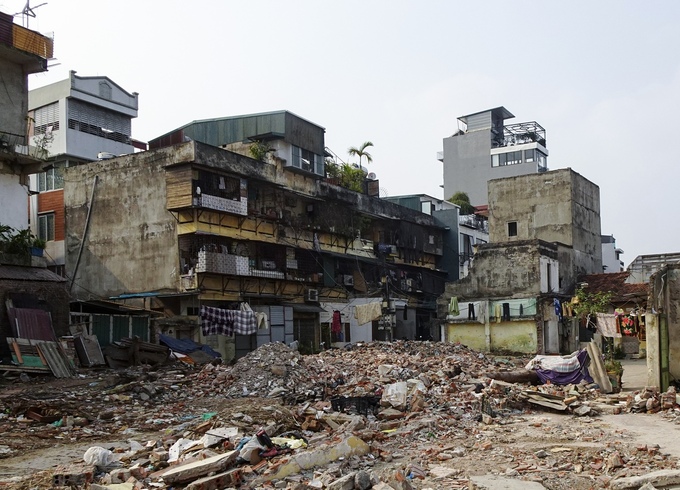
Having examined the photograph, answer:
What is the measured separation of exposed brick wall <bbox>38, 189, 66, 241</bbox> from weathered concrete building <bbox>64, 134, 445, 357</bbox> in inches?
21.2

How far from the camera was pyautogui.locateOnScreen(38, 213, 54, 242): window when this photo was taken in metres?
36.9

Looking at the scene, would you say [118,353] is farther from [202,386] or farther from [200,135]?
[200,135]

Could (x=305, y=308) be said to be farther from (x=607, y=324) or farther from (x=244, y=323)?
(x=607, y=324)

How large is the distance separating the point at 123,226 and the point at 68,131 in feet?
30.9

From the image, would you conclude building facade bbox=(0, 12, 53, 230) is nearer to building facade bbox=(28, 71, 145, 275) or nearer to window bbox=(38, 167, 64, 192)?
building facade bbox=(28, 71, 145, 275)

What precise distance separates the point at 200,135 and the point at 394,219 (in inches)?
515

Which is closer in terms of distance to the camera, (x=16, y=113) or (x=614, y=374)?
(x=614, y=374)

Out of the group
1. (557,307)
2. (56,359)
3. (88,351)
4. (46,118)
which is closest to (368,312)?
(557,307)

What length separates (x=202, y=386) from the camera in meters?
19.9

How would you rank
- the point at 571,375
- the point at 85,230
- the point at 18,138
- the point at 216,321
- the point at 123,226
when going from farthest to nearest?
the point at 85,230 → the point at 123,226 → the point at 216,321 → the point at 18,138 → the point at 571,375

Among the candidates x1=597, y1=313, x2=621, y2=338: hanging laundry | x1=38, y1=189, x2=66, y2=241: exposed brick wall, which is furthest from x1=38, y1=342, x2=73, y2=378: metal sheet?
x1=597, y1=313, x2=621, y2=338: hanging laundry

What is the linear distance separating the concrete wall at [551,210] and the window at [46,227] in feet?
85.3

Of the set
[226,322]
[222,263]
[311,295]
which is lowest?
[226,322]

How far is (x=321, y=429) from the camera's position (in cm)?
1353
